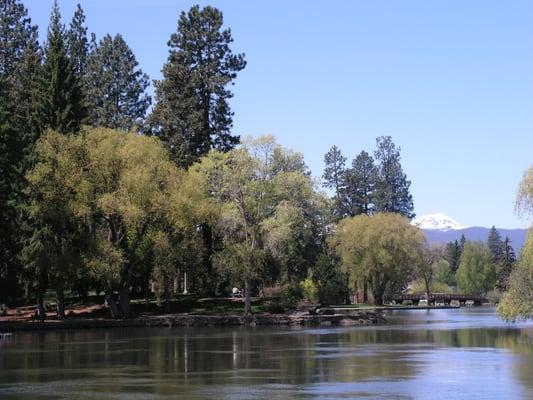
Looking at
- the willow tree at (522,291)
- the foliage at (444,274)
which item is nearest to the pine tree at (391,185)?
the foliage at (444,274)

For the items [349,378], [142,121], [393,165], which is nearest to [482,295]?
[393,165]

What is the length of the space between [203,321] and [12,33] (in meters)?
45.9

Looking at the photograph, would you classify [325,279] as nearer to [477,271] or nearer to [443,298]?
[443,298]

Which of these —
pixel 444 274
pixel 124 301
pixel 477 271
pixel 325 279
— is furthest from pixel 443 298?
pixel 124 301

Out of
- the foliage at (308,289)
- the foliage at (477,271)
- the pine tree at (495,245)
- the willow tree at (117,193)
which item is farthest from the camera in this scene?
the pine tree at (495,245)

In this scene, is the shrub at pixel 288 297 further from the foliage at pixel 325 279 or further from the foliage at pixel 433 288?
the foliage at pixel 433 288

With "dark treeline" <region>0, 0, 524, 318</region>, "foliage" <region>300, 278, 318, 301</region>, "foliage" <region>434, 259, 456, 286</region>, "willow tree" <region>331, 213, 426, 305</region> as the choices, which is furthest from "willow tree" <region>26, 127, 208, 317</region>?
"foliage" <region>434, 259, 456, 286</region>

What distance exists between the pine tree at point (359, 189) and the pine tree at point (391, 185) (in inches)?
56.2

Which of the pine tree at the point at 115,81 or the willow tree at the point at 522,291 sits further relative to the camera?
the pine tree at the point at 115,81

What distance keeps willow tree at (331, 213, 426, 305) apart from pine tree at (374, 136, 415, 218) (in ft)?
142

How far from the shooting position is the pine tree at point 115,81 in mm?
97625

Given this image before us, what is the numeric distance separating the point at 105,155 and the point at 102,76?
38781mm

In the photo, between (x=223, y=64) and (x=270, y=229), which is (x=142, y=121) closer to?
(x=223, y=64)

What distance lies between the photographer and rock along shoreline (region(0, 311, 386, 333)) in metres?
58.6
